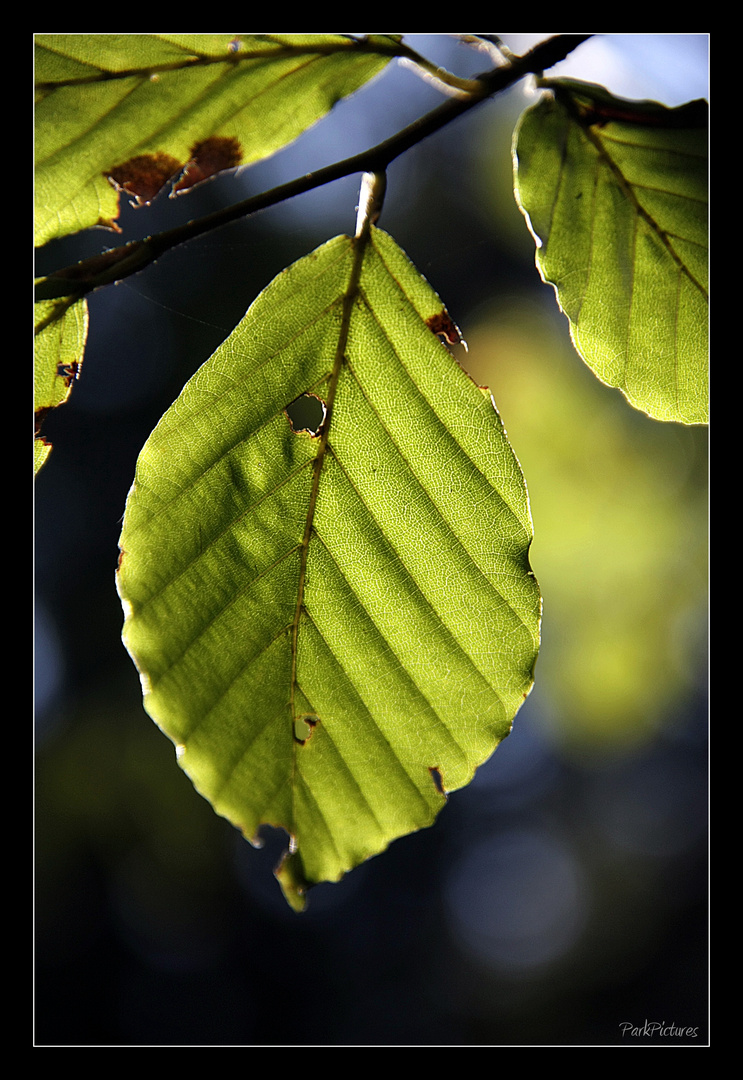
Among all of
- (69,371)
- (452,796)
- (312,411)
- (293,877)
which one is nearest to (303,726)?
(293,877)

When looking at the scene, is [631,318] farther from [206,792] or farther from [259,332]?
[206,792]

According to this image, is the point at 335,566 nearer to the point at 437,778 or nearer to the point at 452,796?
the point at 437,778

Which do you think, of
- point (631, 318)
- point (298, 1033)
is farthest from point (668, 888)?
point (631, 318)

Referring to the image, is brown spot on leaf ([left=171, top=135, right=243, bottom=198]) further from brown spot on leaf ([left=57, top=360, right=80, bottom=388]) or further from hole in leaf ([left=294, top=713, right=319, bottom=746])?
hole in leaf ([left=294, top=713, right=319, bottom=746])

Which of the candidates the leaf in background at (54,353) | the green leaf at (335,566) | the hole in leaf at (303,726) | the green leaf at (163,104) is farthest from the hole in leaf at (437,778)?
the green leaf at (163,104)

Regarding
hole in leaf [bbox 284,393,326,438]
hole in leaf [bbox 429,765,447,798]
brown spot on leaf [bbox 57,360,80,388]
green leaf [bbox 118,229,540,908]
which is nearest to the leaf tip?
green leaf [bbox 118,229,540,908]
